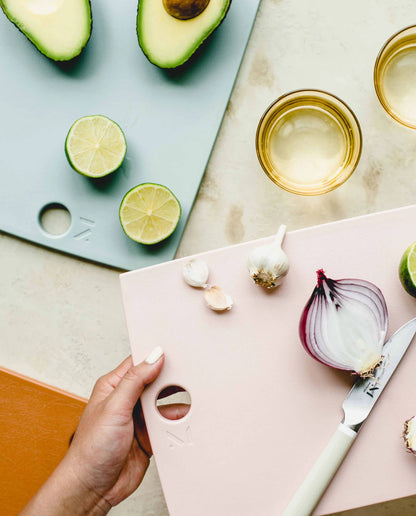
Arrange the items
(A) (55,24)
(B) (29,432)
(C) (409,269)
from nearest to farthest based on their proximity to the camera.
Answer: (C) (409,269)
(A) (55,24)
(B) (29,432)

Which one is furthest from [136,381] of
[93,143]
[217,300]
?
[93,143]

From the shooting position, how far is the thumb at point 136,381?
2.42 feet

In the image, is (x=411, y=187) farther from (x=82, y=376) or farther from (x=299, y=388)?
(x=82, y=376)

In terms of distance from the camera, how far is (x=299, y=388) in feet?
2.48

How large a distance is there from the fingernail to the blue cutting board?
0.58ft

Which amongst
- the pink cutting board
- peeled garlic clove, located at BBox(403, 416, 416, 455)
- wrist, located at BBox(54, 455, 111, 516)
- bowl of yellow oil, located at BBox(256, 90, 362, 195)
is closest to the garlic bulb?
the pink cutting board

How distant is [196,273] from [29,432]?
426mm

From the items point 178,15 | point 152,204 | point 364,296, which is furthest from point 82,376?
point 178,15

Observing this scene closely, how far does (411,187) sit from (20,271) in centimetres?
66

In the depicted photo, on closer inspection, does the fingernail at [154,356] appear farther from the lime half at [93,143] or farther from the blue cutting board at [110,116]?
the lime half at [93,143]

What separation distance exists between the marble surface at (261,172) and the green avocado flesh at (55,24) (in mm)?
257

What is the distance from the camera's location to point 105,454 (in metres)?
0.77

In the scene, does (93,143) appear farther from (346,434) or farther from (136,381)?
(346,434)

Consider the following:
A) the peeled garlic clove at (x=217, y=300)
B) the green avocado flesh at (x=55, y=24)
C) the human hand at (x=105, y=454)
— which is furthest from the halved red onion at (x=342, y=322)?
the green avocado flesh at (x=55, y=24)
